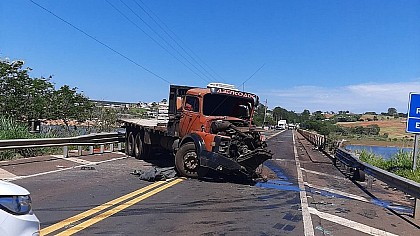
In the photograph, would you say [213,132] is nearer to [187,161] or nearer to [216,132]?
[216,132]

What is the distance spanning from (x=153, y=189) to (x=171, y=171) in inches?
111

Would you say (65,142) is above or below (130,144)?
above

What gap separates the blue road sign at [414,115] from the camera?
1470cm

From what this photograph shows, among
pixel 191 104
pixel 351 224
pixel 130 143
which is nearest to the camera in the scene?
pixel 351 224

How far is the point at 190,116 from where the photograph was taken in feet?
46.5

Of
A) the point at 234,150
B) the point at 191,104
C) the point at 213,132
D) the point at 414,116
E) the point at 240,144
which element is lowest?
the point at 234,150

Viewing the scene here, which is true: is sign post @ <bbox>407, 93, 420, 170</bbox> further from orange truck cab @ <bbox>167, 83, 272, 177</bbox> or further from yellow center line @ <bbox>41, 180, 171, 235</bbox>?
yellow center line @ <bbox>41, 180, 171, 235</bbox>

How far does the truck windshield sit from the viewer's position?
1391cm

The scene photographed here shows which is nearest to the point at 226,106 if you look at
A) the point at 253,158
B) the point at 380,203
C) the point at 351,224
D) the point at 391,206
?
the point at 253,158

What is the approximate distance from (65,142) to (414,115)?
11.9m

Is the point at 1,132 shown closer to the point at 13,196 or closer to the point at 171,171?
the point at 171,171

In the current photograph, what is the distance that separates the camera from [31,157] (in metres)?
16.8

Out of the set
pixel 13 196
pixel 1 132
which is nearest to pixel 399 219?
pixel 13 196

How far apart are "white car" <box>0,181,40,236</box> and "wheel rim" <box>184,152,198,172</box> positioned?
9.33 metres
